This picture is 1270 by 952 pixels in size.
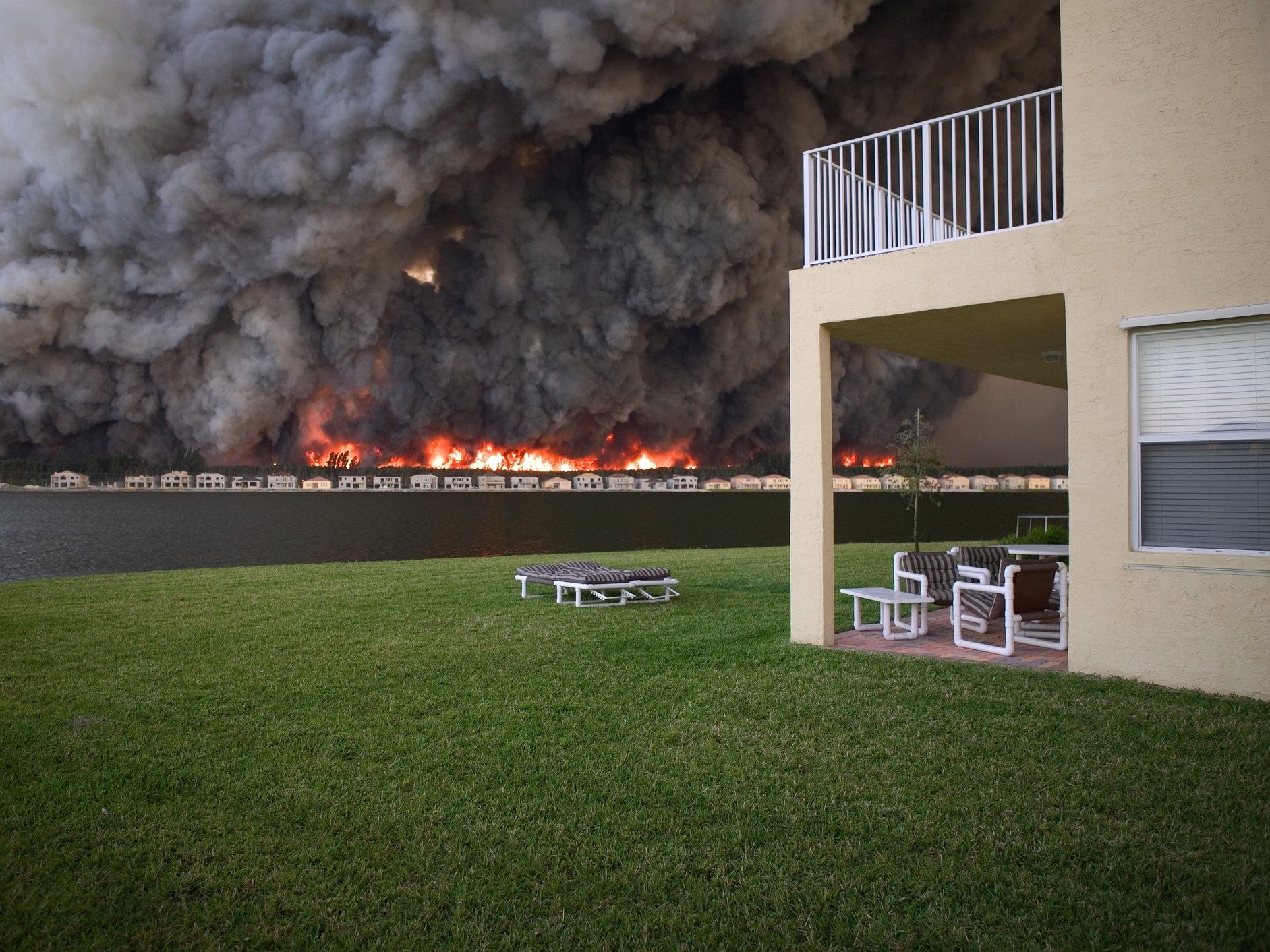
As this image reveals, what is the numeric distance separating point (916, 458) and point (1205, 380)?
11615 millimetres

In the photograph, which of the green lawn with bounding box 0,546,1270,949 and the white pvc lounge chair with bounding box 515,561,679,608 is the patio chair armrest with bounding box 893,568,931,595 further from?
the white pvc lounge chair with bounding box 515,561,679,608

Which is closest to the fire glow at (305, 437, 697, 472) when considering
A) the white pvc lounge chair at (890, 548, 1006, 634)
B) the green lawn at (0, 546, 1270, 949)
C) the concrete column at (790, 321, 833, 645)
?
the white pvc lounge chair at (890, 548, 1006, 634)

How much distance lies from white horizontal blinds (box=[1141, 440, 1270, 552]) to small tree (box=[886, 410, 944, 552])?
36.5ft

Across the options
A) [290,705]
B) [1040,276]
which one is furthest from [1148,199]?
[290,705]

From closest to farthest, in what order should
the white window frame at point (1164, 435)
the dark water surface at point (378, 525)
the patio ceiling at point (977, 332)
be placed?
the white window frame at point (1164, 435) < the patio ceiling at point (977, 332) < the dark water surface at point (378, 525)

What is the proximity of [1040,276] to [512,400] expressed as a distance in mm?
69927

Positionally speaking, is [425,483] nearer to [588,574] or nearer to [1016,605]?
[588,574]

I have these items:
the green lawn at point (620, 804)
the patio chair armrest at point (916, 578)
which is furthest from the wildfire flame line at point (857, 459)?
Result: the green lawn at point (620, 804)

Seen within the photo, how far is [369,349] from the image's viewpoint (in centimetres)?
7075

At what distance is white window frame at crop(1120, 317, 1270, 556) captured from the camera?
5.34 meters

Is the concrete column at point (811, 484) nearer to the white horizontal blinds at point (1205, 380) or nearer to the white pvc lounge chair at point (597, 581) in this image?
the white horizontal blinds at point (1205, 380)

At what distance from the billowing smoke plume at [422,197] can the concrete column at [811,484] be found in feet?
145

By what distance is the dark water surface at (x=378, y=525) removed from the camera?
2695 centimetres

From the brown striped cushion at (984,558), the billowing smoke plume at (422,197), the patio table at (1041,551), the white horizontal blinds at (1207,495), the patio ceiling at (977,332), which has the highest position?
the billowing smoke plume at (422,197)
